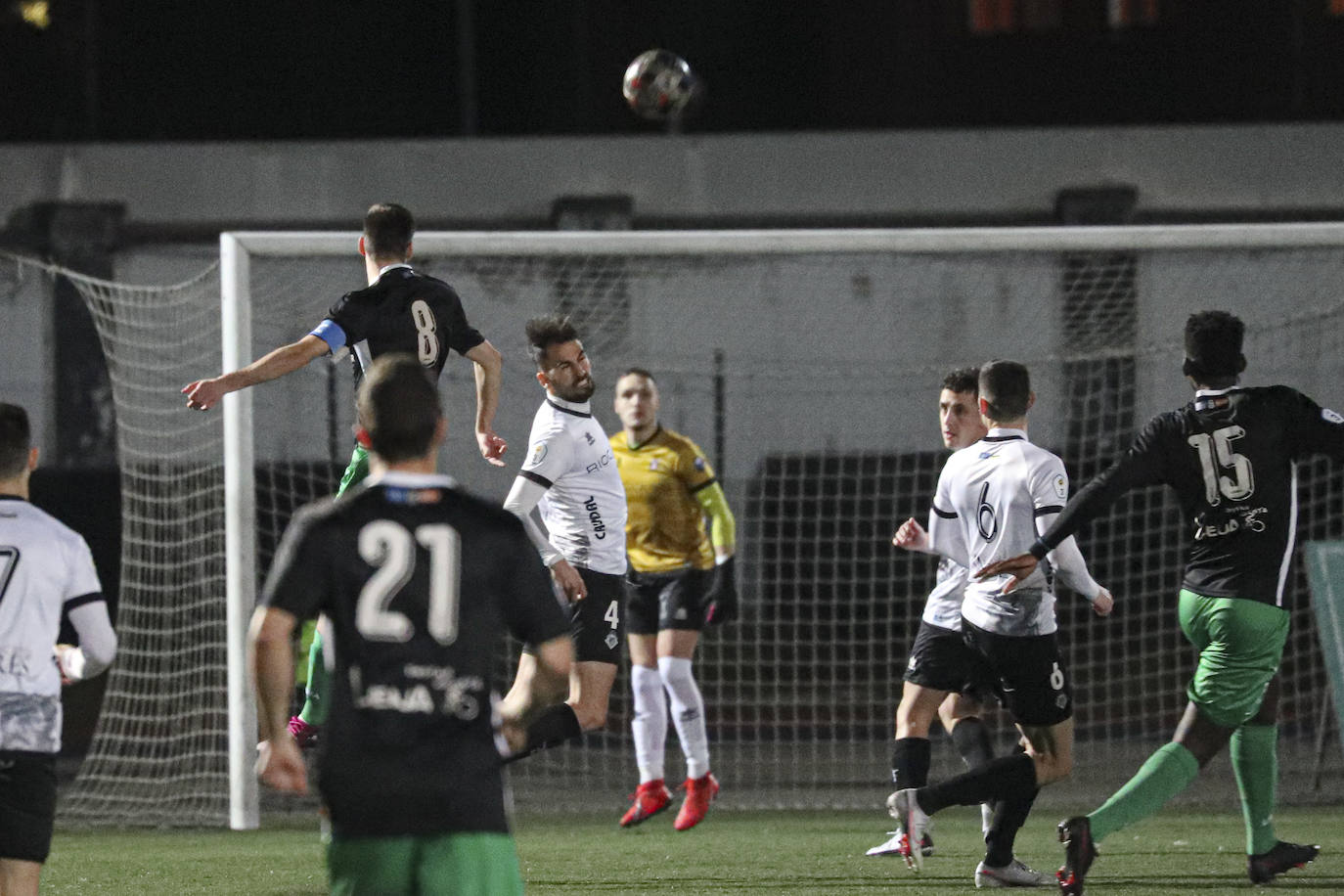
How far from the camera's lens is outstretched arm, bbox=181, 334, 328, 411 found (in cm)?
507

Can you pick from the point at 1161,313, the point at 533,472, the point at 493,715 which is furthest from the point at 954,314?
the point at 493,715

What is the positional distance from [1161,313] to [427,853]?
11392 mm

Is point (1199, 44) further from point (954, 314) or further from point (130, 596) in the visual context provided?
point (130, 596)

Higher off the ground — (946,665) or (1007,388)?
(1007,388)

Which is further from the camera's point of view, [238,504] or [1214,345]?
[238,504]

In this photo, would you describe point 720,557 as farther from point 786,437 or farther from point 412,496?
point 786,437

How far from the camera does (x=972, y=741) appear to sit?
610cm

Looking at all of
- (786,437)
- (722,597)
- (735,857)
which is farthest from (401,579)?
(786,437)

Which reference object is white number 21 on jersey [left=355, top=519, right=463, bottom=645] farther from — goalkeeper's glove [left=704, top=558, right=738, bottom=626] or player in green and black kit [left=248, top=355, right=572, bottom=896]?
goalkeeper's glove [left=704, top=558, right=738, bottom=626]

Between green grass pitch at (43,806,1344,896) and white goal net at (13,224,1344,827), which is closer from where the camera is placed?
green grass pitch at (43,806,1344,896)

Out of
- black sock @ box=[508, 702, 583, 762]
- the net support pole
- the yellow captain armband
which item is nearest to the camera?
black sock @ box=[508, 702, 583, 762]

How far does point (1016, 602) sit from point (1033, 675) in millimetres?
235

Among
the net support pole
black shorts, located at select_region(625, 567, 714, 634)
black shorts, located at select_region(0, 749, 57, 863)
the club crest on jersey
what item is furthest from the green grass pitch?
the club crest on jersey

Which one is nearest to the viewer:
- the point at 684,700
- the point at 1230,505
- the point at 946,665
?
the point at 1230,505
